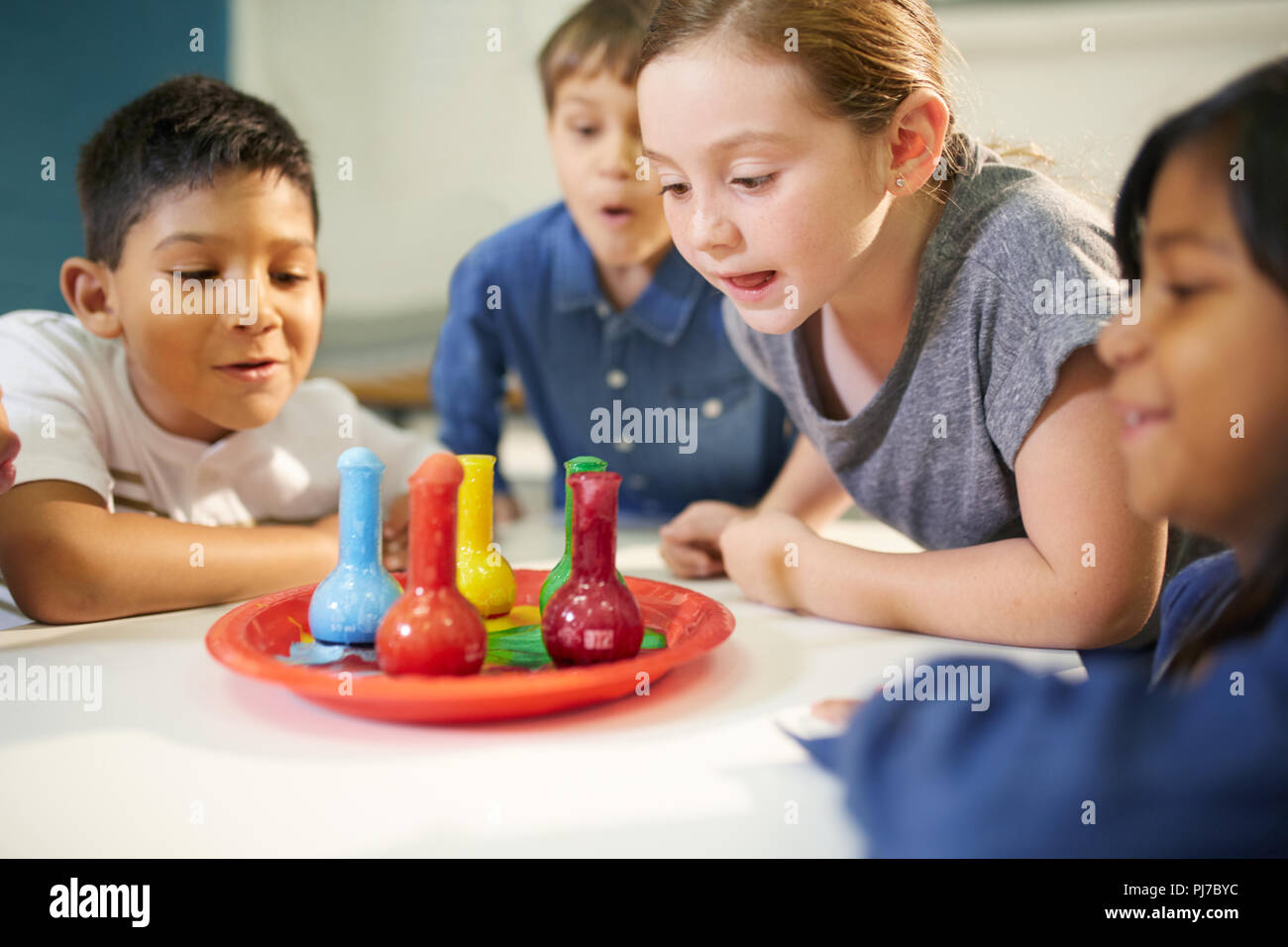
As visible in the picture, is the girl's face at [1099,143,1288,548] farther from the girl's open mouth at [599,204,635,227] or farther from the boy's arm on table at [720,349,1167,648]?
the girl's open mouth at [599,204,635,227]

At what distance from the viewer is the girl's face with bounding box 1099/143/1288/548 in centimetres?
42

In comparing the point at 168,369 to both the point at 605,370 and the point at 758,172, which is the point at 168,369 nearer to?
the point at 758,172

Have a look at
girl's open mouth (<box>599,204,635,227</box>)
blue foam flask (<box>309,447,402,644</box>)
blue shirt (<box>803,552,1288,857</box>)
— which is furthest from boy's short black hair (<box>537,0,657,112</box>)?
blue shirt (<box>803,552,1288,857</box>)

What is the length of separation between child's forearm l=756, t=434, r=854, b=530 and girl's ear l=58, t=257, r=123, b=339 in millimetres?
642

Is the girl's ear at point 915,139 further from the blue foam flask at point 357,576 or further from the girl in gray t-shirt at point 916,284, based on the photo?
the blue foam flask at point 357,576

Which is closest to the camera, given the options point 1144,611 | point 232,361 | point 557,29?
point 1144,611

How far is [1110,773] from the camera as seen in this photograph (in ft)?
1.39

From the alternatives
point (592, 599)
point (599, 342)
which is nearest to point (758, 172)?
point (592, 599)

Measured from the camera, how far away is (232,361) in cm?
90

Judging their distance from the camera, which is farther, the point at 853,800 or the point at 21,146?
the point at 21,146
